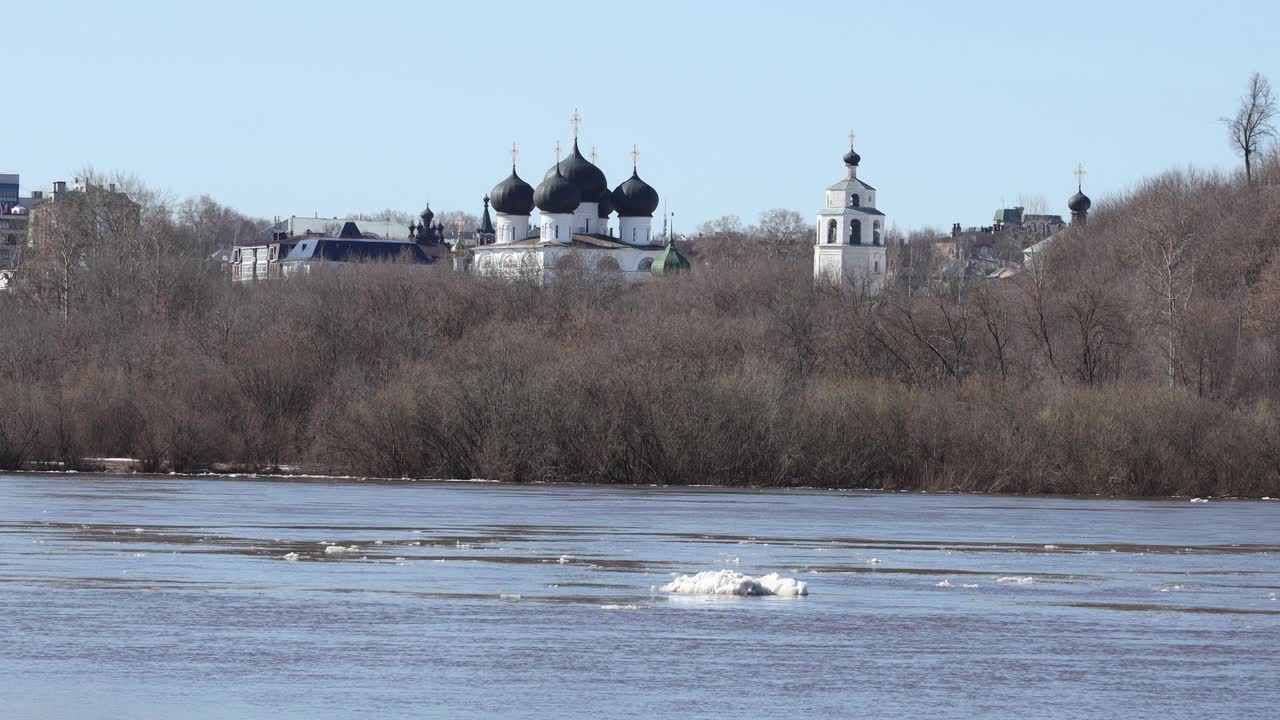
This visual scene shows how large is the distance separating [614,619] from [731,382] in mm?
30263

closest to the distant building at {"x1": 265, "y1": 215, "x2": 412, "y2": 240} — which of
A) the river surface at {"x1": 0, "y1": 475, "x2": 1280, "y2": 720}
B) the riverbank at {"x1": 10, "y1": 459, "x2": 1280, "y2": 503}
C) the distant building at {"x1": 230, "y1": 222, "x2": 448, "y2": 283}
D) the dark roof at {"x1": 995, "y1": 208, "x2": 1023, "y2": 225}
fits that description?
the distant building at {"x1": 230, "y1": 222, "x2": 448, "y2": 283}

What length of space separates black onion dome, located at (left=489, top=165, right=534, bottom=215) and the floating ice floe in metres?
103

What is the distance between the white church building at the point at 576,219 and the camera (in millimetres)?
120000

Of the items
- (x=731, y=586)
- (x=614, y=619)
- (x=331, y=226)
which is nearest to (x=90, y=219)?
(x=731, y=586)

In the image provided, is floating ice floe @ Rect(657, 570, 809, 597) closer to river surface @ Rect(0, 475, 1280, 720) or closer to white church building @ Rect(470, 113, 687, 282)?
river surface @ Rect(0, 475, 1280, 720)

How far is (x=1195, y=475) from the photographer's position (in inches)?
1839

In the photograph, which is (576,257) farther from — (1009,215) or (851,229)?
(1009,215)

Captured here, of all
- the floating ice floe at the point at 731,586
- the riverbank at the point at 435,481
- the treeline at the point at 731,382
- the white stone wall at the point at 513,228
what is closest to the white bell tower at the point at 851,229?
the white stone wall at the point at 513,228

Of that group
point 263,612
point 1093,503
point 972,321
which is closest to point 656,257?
point 972,321

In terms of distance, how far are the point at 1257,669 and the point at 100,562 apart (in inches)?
538

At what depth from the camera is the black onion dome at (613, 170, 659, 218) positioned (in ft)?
413

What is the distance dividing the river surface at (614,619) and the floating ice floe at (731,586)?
27 cm

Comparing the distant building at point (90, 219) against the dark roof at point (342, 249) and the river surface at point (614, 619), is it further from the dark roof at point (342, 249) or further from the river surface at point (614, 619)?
the dark roof at point (342, 249)

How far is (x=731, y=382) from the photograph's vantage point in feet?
165
